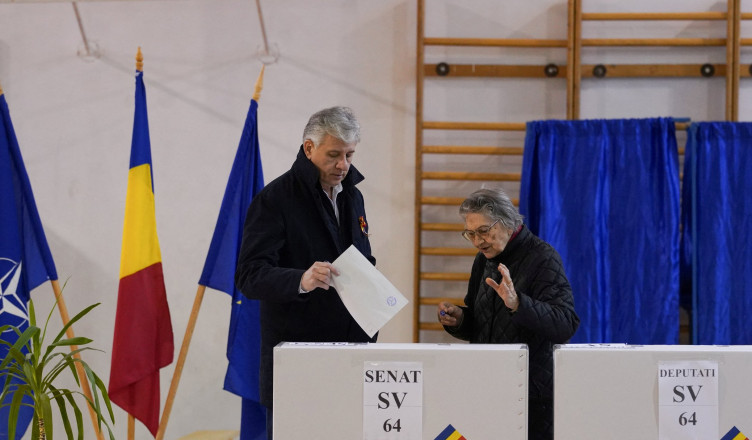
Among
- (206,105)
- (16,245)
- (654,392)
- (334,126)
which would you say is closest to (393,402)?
(654,392)

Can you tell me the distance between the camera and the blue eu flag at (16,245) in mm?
2922

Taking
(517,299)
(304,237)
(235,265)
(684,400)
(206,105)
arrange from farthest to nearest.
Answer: (206,105) → (235,265) → (304,237) → (517,299) → (684,400)

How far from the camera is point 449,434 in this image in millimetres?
1443

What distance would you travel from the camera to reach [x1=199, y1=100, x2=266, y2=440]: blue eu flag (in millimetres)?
3014

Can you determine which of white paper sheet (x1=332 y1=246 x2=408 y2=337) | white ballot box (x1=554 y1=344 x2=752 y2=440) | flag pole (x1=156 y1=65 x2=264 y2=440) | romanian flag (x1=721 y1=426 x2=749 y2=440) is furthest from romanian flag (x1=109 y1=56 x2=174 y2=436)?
romanian flag (x1=721 y1=426 x2=749 y2=440)

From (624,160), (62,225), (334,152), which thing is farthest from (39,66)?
(624,160)

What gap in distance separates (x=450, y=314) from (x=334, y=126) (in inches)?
22.6

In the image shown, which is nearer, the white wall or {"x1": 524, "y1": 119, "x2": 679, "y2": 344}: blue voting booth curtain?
{"x1": 524, "y1": 119, "x2": 679, "y2": 344}: blue voting booth curtain

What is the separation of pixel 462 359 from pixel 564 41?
8.32 ft

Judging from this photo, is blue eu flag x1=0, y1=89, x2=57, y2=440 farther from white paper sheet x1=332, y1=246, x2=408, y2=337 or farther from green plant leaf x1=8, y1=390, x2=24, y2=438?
white paper sheet x1=332, y1=246, x2=408, y2=337

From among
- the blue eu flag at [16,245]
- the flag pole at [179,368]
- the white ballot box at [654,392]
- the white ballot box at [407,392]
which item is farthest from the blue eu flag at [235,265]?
the white ballot box at [654,392]

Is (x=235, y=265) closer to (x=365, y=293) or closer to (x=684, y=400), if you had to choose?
(x=365, y=293)

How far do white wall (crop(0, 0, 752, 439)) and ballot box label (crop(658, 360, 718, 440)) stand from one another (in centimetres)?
233

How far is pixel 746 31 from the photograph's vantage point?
3.64 meters
